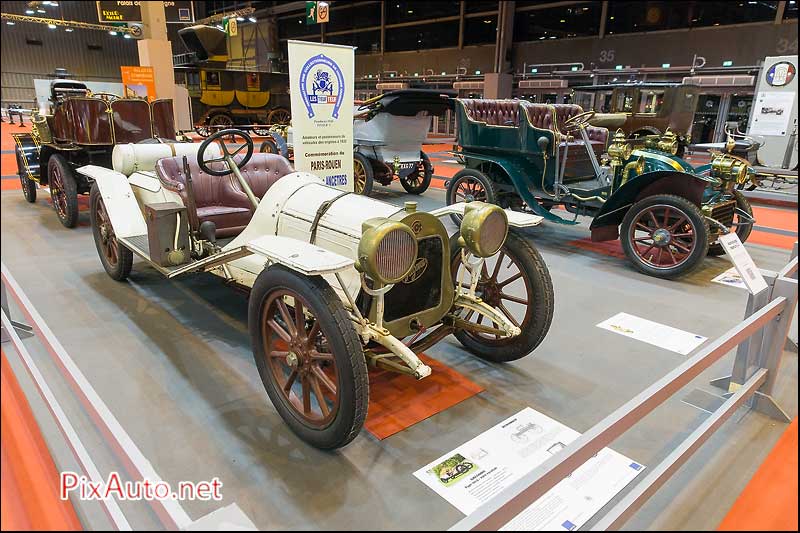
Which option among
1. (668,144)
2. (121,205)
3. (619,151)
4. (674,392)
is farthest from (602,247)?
(121,205)

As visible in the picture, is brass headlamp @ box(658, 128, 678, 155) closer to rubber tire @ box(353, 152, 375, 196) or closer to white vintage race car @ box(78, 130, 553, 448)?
white vintage race car @ box(78, 130, 553, 448)

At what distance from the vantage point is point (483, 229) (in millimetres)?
2357

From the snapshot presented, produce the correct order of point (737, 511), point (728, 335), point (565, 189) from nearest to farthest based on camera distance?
point (737, 511) → point (728, 335) → point (565, 189)

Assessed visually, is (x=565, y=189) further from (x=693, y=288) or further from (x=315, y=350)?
(x=315, y=350)

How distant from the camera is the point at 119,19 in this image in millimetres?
10625

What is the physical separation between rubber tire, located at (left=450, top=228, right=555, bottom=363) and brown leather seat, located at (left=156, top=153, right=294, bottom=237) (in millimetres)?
1779

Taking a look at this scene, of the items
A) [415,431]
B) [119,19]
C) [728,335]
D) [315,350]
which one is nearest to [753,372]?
[728,335]

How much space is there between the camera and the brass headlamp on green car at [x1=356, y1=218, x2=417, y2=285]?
6.40ft

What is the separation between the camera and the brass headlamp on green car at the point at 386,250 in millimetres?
1952

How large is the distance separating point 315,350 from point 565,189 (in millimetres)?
3892

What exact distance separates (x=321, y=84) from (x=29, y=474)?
3.28 metres
